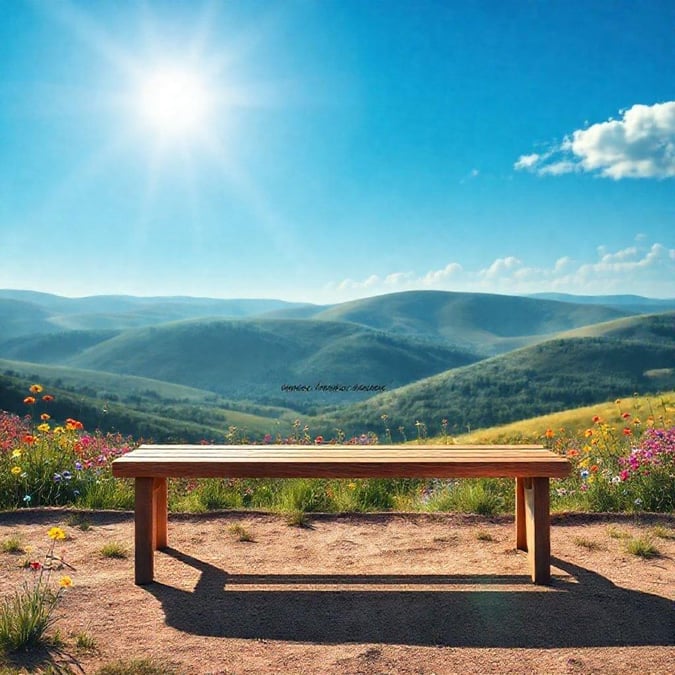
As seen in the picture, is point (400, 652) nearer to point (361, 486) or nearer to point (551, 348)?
point (361, 486)

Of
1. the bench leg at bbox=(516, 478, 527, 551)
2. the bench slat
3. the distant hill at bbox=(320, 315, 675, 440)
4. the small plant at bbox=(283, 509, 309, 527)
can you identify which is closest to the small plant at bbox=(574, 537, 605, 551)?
the bench leg at bbox=(516, 478, 527, 551)

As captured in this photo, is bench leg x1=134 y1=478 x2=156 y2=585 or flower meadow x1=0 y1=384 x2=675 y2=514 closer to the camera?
bench leg x1=134 y1=478 x2=156 y2=585

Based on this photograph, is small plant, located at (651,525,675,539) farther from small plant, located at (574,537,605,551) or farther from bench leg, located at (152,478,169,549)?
bench leg, located at (152,478,169,549)

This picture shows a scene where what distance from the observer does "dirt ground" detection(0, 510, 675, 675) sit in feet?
9.69

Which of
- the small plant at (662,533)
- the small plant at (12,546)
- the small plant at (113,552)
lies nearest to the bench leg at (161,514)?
the small plant at (113,552)

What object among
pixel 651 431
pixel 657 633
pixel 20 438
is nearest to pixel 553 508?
pixel 651 431

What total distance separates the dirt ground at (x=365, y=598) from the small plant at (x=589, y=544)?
1cm

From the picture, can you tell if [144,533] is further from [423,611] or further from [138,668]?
[423,611]

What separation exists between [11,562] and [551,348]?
87.2 meters

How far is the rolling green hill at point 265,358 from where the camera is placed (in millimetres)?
128250

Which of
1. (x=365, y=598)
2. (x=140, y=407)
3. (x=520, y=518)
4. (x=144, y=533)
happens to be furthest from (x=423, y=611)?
(x=140, y=407)

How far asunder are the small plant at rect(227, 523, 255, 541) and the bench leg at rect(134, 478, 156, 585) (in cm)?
101

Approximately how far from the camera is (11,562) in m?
4.25

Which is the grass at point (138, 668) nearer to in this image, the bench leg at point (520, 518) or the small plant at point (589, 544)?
the bench leg at point (520, 518)
